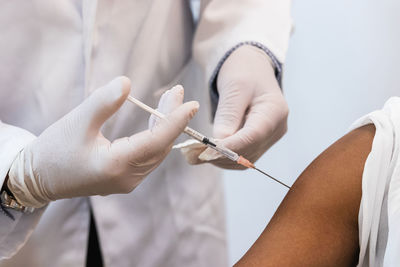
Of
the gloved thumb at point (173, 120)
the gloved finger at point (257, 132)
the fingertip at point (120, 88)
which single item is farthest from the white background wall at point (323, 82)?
the fingertip at point (120, 88)

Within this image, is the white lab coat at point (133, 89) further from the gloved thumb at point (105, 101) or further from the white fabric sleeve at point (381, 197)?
the white fabric sleeve at point (381, 197)

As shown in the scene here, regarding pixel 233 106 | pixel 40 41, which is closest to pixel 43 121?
pixel 40 41

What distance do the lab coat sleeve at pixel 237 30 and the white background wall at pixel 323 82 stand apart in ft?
0.44

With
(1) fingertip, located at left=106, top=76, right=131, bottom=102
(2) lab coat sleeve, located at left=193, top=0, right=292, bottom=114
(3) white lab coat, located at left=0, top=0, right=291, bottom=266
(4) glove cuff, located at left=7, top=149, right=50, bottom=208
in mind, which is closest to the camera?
(1) fingertip, located at left=106, top=76, right=131, bottom=102

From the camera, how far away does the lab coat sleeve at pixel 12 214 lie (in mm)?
904

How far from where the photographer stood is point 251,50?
3.71 ft

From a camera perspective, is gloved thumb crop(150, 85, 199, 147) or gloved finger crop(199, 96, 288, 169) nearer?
gloved thumb crop(150, 85, 199, 147)

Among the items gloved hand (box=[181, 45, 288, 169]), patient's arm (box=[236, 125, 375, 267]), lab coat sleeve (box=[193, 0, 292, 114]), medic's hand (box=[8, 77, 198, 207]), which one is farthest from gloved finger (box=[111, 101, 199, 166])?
lab coat sleeve (box=[193, 0, 292, 114])

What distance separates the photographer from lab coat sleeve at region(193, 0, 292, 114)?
45.7 inches

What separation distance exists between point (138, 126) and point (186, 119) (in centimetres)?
36

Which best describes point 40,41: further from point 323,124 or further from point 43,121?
point 323,124

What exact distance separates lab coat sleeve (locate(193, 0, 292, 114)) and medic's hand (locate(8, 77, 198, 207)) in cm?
34

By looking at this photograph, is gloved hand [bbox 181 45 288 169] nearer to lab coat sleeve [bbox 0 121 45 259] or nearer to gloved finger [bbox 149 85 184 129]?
gloved finger [bbox 149 85 184 129]

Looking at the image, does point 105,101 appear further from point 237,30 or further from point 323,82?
point 323,82
